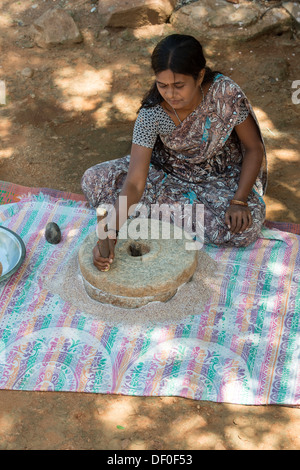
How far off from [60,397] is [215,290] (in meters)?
1.06

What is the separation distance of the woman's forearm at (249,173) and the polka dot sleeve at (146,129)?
59 centimetres

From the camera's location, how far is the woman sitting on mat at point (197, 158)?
10.1 feet

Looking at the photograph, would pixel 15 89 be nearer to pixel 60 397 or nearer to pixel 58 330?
pixel 58 330

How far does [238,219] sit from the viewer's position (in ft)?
10.8

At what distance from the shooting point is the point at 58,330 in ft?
9.78

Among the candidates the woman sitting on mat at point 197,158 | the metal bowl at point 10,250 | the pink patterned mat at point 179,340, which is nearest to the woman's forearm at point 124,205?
the woman sitting on mat at point 197,158

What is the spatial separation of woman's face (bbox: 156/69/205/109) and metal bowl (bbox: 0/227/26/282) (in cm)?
123

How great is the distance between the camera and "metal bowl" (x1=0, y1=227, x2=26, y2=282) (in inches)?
129

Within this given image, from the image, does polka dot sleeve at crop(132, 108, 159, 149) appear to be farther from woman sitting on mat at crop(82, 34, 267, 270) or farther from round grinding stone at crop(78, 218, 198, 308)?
round grinding stone at crop(78, 218, 198, 308)

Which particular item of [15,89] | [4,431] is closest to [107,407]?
[4,431]

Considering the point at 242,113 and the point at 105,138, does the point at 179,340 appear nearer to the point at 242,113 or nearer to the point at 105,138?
the point at 242,113

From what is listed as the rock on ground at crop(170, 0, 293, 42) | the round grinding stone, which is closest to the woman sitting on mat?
the round grinding stone

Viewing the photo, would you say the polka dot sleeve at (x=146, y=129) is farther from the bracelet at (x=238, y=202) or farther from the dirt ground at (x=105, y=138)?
the dirt ground at (x=105, y=138)

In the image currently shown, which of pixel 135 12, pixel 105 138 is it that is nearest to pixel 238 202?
pixel 105 138
